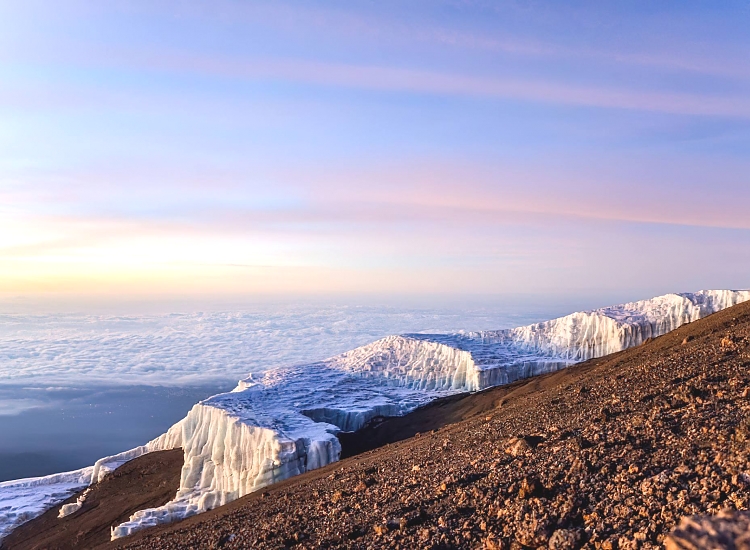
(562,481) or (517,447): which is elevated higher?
(562,481)

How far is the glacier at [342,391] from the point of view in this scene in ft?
95.3

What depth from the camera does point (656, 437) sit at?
10438mm

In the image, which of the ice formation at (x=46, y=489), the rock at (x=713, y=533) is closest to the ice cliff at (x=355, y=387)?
the ice formation at (x=46, y=489)

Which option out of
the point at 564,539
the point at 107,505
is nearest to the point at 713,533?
the point at 564,539

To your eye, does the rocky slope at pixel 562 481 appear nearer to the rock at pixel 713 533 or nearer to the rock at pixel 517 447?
the rock at pixel 517 447

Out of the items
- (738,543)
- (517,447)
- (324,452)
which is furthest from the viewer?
(324,452)

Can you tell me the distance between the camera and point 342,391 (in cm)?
4425

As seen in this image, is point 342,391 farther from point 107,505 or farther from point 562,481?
point 562,481

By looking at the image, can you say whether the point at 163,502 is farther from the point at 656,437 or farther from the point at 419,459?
the point at 656,437

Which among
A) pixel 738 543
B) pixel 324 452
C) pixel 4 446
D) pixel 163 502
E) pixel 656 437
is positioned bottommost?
pixel 4 446

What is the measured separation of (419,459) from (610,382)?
6.98 metres

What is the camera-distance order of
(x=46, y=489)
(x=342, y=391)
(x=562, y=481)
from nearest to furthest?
(x=562, y=481) < (x=342, y=391) < (x=46, y=489)

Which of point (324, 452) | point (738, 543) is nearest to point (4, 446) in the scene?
point (324, 452)

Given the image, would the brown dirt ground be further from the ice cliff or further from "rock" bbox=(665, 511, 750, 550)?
"rock" bbox=(665, 511, 750, 550)
